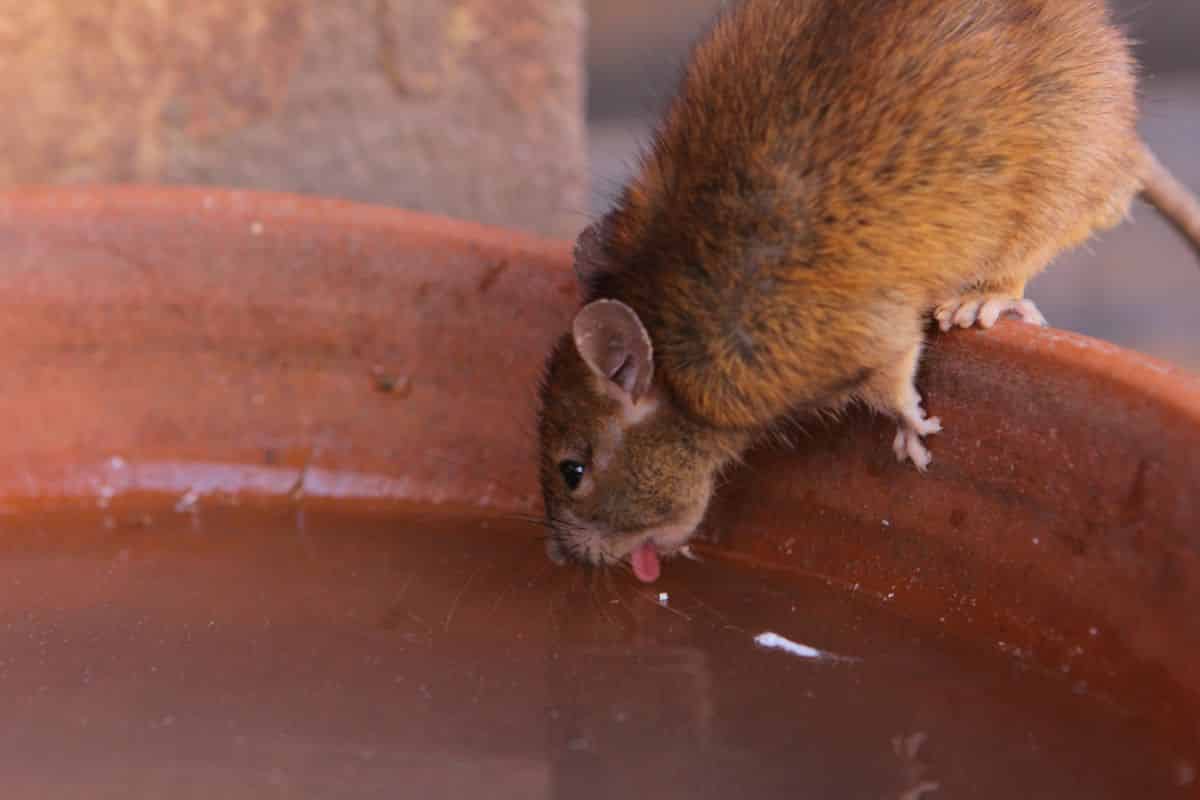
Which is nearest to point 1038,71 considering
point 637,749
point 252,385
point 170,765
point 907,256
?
point 907,256

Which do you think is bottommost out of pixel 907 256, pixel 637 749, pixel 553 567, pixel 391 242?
pixel 553 567

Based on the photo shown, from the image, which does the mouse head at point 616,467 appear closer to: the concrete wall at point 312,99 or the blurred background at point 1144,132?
the concrete wall at point 312,99

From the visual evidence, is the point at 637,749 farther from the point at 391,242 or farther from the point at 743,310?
the point at 391,242

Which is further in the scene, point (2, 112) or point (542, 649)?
point (2, 112)

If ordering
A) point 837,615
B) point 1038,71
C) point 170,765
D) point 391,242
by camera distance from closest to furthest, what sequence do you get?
point 170,765, point 837,615, point 1038,71, point 391,242

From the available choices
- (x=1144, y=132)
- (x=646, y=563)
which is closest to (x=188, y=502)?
(x=646, y=563)

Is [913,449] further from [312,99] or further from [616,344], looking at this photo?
[312,99]

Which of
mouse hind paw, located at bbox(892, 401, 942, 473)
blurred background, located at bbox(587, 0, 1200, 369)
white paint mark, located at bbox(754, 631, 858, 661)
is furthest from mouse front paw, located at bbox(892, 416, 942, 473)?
blurred background, located at bbox(587, 0, 1200, 369)
